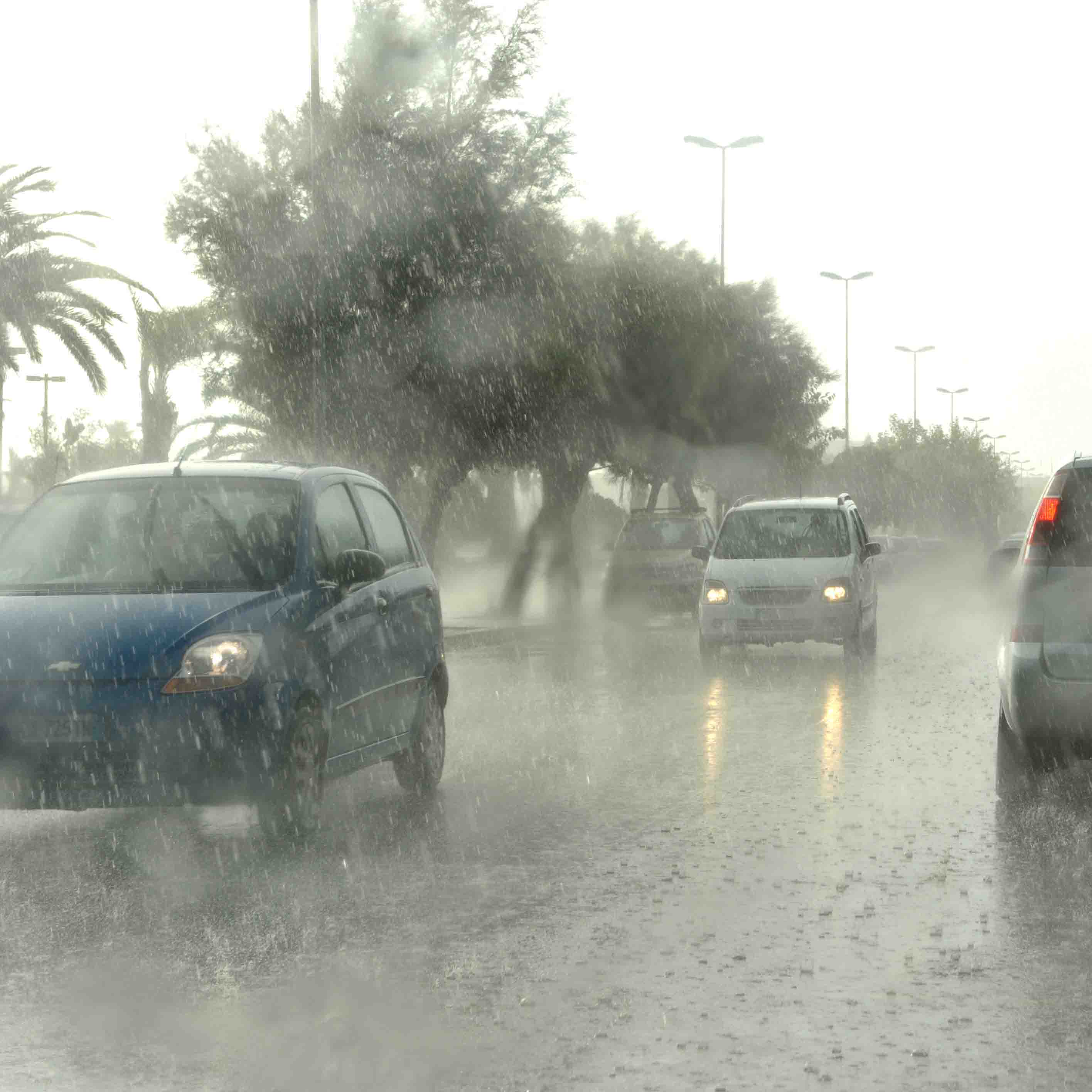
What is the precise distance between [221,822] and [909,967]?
3.95 metres

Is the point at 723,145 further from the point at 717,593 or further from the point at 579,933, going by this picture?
the point at 579,933

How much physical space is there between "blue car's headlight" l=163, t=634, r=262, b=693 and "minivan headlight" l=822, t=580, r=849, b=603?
11.7 m

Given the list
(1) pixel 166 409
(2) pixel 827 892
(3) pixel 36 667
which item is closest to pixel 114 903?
(3) pixel 36 667

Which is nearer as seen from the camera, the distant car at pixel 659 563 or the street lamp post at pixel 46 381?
the distant car at pixel 659 563

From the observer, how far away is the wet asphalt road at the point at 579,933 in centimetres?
477

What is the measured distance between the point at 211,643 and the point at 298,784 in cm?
73

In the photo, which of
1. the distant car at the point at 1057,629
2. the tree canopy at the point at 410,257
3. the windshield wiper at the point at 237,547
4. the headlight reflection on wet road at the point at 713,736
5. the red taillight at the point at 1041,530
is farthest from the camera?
the tree canopy at the point at 410,257

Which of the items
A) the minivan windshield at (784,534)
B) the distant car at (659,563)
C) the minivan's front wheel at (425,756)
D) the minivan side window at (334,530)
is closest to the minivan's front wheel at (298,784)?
the minivan side window at (334,530)

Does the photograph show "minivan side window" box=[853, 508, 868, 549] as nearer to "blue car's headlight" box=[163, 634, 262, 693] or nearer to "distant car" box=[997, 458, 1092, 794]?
"distant car" box=[997, 458, 1092, 794]

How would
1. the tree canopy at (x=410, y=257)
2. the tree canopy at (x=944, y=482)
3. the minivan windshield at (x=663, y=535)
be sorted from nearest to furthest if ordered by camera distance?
the tree canopy at (x=410, y=257), the minivan windshield at (x=663, y=535), the tree canopy at (x=944, y=482)

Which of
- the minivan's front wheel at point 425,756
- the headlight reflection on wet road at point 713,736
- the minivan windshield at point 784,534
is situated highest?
the minivan windshield at point 784,534

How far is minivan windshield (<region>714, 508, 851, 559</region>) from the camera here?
19.7 metres

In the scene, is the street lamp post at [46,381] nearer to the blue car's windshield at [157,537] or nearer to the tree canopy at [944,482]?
the tree canopy at [944,482]

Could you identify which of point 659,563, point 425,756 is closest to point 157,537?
point 425,756
